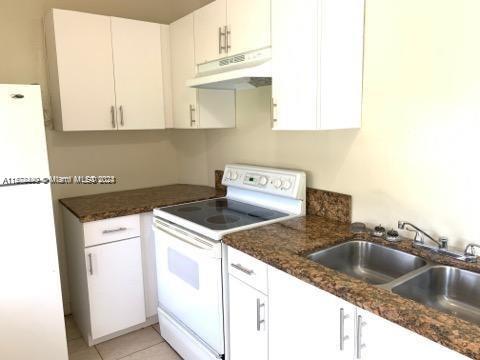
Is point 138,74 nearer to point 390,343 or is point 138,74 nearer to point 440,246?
point 440,246

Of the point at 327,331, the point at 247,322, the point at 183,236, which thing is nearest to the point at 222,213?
the point at 183,236

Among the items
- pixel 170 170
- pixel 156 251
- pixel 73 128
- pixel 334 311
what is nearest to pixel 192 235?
pixel 156 251

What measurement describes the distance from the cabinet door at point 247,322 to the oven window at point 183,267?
11.4 inches

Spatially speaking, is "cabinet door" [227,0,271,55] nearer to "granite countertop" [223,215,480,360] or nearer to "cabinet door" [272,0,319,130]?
"cabinet door" [272,0,319,130]

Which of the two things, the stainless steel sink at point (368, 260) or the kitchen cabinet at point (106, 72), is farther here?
the kitchen cabinet at point (106, 72)

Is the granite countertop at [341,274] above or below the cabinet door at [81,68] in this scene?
below

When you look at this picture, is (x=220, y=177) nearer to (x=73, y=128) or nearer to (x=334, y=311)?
(x=73, y=128)

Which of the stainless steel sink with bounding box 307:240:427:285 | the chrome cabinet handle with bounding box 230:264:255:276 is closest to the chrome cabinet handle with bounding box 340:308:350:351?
the stainless steel sink with bounding box 307:240:427:285

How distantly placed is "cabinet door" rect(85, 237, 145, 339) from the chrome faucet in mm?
1683

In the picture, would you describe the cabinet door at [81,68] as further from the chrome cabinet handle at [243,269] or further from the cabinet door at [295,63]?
the chrome cabinet handle at [243,269]

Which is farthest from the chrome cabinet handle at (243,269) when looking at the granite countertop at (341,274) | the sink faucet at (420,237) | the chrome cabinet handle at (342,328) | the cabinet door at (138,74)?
the cabinet door at (138,74)

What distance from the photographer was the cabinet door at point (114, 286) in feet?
7.61

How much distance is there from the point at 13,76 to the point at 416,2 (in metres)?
2.49

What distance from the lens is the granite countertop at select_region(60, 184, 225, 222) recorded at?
231cm
